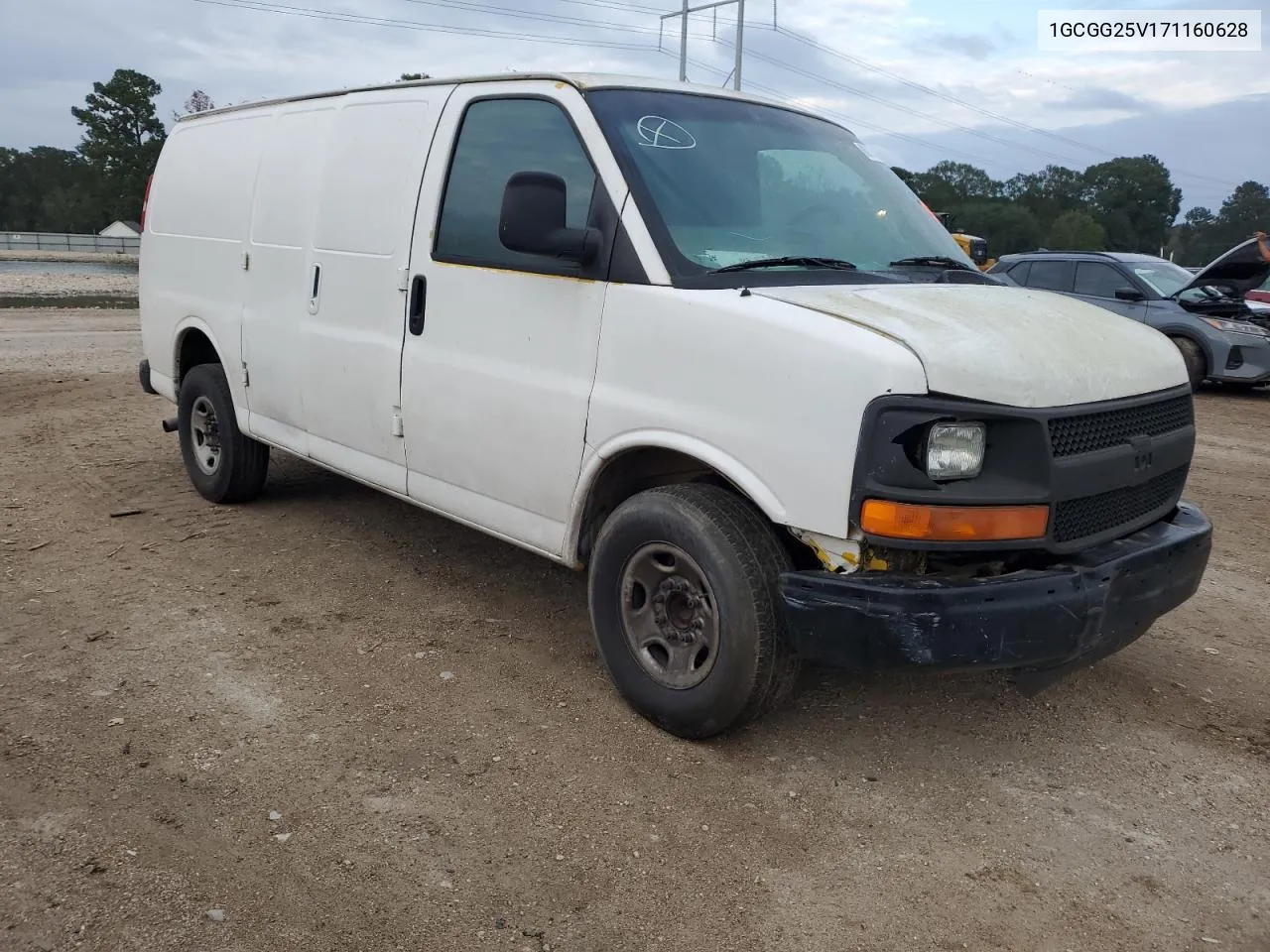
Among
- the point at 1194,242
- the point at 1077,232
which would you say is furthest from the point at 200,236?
the point at 1077,232

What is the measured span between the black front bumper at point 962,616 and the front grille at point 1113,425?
344 millimetres

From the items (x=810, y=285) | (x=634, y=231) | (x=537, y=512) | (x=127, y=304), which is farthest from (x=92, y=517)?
(x=127, y=304)

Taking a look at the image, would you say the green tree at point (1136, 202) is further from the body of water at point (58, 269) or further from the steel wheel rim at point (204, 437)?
the steel wheel rim at point (204, 437)

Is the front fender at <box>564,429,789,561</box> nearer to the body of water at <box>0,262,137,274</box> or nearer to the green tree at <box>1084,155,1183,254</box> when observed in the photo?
the body of water at <box>0,262,137,274</box>

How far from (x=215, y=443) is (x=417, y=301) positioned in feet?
8.26

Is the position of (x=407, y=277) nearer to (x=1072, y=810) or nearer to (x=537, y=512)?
(x=537, y=512)

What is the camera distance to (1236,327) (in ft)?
39.9

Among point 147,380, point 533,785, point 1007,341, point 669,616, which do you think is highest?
point 1007,341

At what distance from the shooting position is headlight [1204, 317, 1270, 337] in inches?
477

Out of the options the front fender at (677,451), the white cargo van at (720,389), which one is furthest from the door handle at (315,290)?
the front fender at (677,451)

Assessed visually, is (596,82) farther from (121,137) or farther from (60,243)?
(121,137)

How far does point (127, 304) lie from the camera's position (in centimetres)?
2119

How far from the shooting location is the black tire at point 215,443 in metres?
5.85

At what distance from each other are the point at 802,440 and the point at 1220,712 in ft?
7.02
